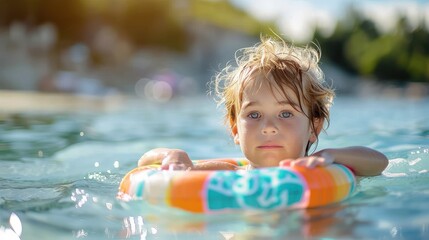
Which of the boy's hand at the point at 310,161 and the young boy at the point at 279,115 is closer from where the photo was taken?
the boy's hand at the point at 310,161

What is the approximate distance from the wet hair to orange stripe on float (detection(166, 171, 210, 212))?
644 mm

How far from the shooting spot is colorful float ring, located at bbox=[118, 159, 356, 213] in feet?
9.26

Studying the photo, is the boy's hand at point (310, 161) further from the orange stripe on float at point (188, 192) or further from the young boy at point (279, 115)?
the orange stripe on float at point (188, 192)

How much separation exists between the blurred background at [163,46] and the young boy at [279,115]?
1869 centimetres

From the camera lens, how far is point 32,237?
8.42 feet

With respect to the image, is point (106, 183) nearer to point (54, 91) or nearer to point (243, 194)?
point (243, 194)

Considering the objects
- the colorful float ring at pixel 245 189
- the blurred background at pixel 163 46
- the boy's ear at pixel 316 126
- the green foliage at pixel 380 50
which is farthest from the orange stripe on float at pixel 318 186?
the green foliage at pixel 380 50

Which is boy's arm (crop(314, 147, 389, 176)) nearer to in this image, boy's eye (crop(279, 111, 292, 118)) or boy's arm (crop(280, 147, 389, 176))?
boy's arm (crop(280, 147, 389, 176))

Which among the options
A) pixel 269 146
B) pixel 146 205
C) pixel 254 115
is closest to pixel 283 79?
pixel 254 115

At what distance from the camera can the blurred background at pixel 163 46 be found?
87.7ft

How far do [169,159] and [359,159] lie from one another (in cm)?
98

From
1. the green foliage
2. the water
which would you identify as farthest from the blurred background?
the water

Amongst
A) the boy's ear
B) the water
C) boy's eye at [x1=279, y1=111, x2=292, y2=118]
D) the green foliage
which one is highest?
the green foliage

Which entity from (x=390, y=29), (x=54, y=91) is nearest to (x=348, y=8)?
(x=390, y=29)
